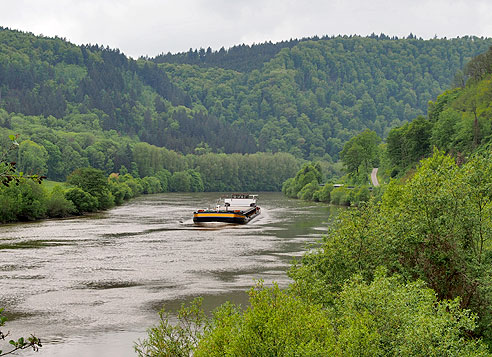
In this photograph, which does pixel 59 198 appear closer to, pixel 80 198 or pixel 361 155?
pixel 80 198

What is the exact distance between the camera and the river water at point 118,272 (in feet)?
101

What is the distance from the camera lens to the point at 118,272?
47.0 metres

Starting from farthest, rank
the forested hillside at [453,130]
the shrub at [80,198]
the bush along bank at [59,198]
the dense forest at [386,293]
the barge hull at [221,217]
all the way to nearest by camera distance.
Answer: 1. the forested hillside at [453,130]
2. the shrub at [80,198]
3. the barge hull at [221,217]
4. the bush along bank at [59,198]
5. the dense forest at [386,293]

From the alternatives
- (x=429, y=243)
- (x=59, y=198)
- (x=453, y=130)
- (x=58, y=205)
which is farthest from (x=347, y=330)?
(x=453, y=130)

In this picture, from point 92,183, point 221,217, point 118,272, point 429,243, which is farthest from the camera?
point 92,183

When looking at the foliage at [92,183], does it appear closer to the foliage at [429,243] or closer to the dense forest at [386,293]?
the dense forest at [386,293]

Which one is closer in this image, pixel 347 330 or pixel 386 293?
pixel 347 330

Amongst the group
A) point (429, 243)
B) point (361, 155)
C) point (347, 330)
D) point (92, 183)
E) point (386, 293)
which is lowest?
point (347, 330)

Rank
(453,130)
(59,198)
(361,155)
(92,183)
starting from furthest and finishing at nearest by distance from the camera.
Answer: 1. (361,155)
2. (92,183)
3. (453,130)
4. (59,198)

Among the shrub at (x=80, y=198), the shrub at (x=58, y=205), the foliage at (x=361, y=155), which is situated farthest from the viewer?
the foliage at (x=361, y=155)

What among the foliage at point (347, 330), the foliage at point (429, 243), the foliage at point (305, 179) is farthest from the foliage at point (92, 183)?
the foliage at point (347, 330)

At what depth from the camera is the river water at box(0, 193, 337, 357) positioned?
30.8m

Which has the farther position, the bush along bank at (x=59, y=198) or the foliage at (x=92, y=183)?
the foliage at (x=92, y=183)

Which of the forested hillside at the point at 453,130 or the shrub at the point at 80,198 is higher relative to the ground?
the forested hillside at the point at 453,130
